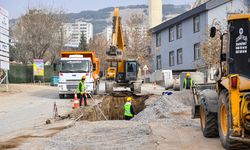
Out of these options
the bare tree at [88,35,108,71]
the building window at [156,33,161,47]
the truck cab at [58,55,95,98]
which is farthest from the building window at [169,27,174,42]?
the bare tree at [88,35,108,71]

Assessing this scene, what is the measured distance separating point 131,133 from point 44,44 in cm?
4944

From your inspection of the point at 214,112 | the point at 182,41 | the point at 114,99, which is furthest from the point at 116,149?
the point at 182,41

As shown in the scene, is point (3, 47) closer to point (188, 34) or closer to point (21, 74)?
point (21, 74)

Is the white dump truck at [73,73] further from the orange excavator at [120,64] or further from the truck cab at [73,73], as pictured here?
the orange excavator at [120,64]

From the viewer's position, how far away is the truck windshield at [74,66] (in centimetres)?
2923

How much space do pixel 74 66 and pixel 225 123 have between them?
20.8 metres

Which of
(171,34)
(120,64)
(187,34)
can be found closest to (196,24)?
(187,34)

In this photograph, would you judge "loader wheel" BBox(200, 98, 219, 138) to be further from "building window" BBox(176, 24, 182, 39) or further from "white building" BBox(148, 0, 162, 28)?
"white building" BBox(148, 0, 162, 28)

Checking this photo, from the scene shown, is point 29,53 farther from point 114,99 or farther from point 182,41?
point 114,99

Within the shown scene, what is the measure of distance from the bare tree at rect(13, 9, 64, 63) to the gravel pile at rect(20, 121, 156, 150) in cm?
4656

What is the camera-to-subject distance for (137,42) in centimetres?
7812

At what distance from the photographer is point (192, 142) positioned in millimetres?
10375

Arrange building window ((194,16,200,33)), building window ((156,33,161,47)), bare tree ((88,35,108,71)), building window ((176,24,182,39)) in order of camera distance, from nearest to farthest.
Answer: building window ((194,16,200,33))
building window ((176,24,182,39))
building window ((156,33,161,47))
bare tree ((88,35,108,71))

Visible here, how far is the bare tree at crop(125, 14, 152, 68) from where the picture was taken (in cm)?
7739
